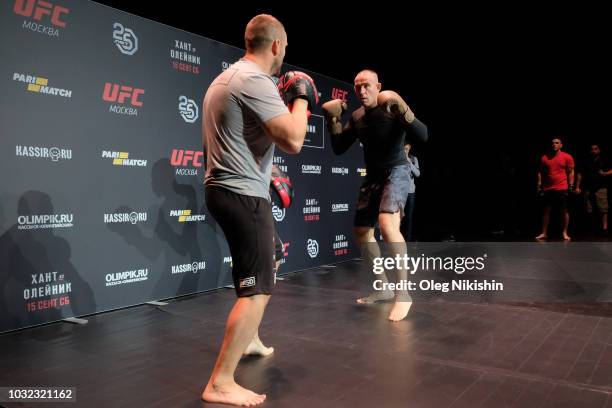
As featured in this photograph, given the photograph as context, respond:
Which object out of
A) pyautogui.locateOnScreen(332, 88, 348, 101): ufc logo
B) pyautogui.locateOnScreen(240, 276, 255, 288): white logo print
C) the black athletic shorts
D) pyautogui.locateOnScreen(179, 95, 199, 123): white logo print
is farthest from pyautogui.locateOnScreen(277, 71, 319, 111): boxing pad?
pyautogui.locateOnScreen(332, 88, 348, 101): ufc logo

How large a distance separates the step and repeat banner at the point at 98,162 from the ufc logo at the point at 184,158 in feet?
0.03

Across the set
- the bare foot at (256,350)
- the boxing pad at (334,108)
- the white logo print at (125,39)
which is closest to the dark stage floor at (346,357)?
the bare foot at (256,350)

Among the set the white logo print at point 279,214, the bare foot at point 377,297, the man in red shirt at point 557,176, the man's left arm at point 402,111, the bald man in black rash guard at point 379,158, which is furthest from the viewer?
the man in red shirt at point 557,176

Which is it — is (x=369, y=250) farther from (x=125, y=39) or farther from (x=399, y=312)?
(x=125, y=39)

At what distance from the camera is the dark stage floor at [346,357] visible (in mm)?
1974

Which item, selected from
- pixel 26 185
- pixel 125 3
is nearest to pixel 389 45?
pixel 125 3

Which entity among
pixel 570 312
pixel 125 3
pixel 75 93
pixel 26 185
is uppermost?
pixel 125 3

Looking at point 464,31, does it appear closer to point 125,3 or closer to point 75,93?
point 125,3

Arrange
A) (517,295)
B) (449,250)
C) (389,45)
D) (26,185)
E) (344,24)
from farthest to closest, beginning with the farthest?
(389,45) < (449,250) < (344,24) < (517,295) < (26,185)

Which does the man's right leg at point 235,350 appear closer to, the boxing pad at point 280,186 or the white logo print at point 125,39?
the boxing pad at point 280,186

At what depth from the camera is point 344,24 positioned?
6301 millimetres

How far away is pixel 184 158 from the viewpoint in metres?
4.13

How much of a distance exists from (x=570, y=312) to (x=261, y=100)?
2.90 m

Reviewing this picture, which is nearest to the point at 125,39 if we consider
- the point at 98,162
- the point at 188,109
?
the point at 188,109
